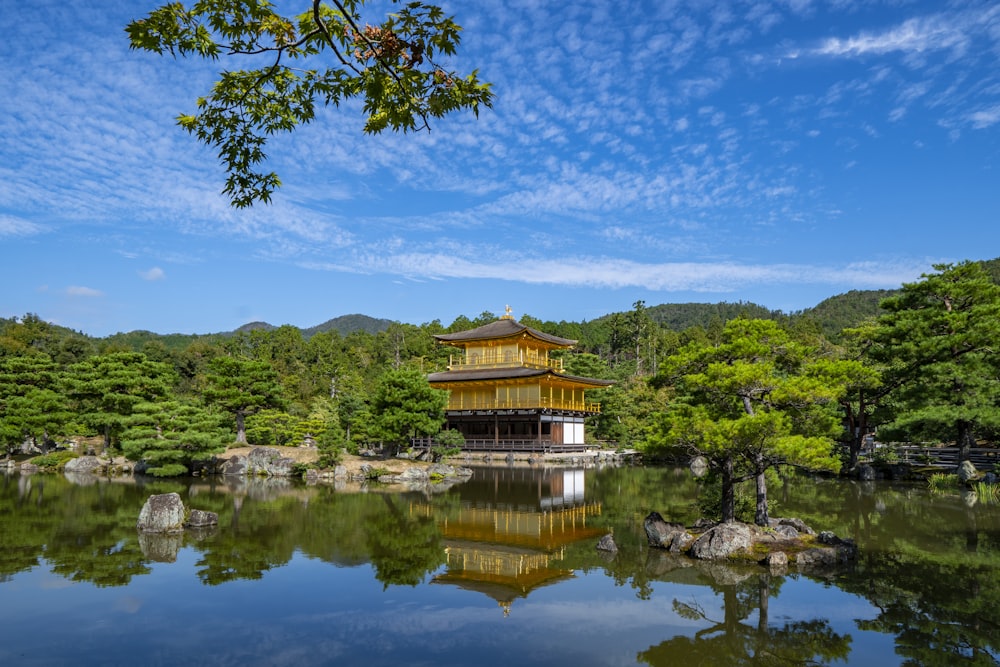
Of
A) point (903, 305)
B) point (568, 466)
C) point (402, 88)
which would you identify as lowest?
point (568, 466)

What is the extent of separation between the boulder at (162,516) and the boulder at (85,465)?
1366cm

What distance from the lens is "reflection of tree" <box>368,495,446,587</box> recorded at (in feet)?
31.4

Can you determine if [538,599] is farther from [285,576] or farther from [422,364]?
[422,364]

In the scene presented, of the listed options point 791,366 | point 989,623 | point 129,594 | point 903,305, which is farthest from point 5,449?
point 903,305

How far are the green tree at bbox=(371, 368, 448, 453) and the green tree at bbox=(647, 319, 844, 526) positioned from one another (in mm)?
15463

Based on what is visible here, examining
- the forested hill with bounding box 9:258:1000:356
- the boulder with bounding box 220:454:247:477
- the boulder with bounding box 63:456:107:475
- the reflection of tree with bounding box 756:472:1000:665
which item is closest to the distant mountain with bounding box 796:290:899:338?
the forested hill with bounding box 9:258:1000:356

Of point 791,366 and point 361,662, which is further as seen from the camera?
point 791,366

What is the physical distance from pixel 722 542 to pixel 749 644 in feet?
12.1

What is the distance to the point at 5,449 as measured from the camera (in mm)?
26656

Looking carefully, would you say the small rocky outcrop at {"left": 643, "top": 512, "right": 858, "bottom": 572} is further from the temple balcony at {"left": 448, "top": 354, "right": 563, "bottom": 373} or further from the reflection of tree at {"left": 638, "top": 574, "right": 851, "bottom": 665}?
the temple balcony at {"left": 448, "top": 354, "right": 563, "bottom": 373}

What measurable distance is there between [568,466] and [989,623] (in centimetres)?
2292

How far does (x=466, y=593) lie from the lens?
28.1ft

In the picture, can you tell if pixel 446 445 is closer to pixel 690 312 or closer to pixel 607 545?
pixel 607 545

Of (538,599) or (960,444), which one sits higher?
(960,444)
